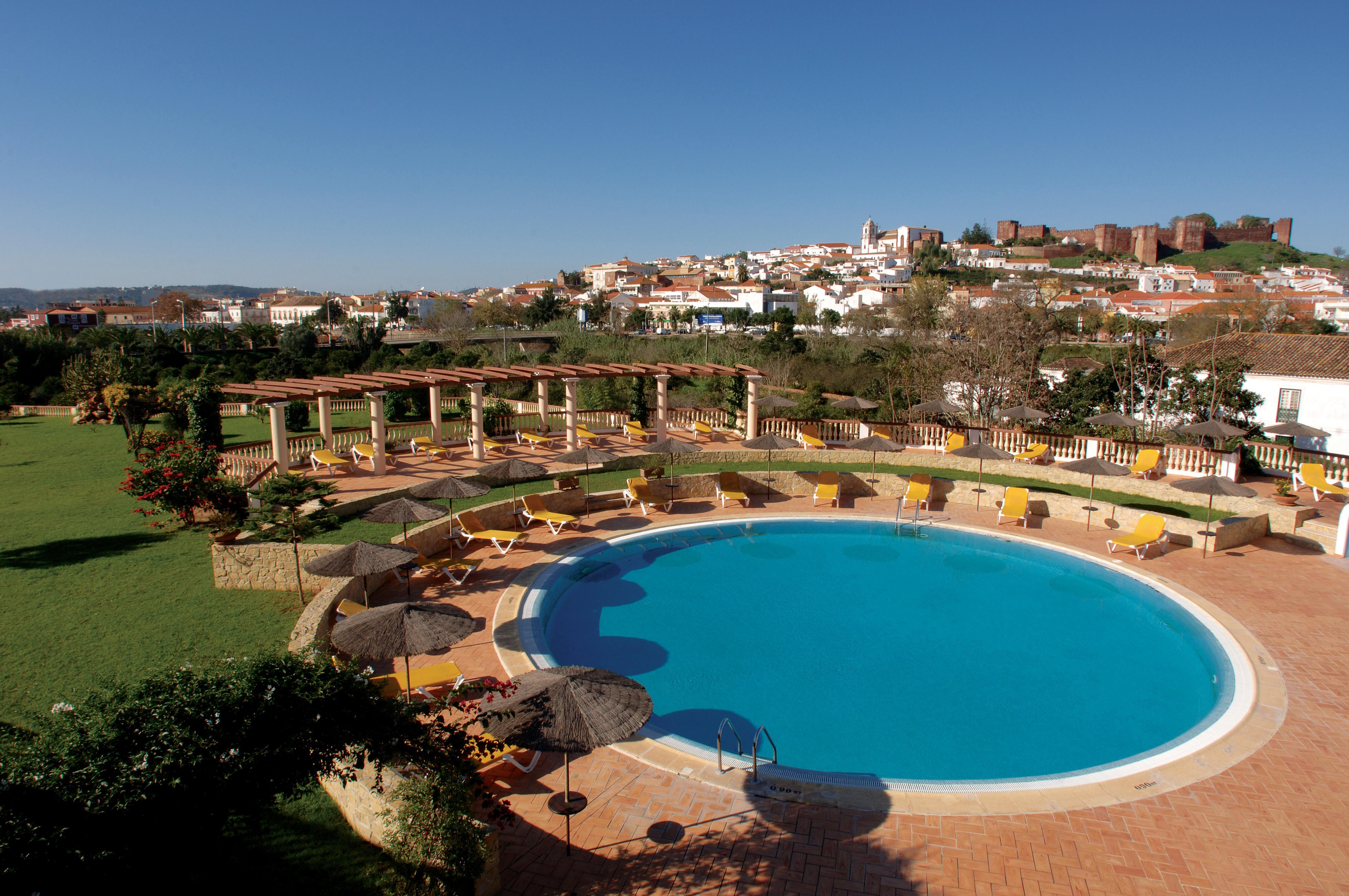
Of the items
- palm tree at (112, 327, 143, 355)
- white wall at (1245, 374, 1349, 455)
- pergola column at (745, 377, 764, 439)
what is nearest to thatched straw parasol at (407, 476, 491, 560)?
pergola column at (745, 377, 764, 439)

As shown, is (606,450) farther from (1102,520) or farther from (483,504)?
(1102,520)

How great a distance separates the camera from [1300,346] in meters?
26.8

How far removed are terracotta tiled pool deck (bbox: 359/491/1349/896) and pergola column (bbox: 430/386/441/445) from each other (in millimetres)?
14624

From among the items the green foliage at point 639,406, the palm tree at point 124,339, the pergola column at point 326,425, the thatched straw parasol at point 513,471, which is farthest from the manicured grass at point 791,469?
the palm tree at point 124,339

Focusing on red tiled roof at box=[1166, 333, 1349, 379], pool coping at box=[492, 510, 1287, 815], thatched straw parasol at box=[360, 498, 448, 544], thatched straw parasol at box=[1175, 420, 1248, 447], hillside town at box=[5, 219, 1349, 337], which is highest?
hillside town at box=[5, 219, 1349, 337]

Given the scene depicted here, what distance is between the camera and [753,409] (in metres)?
21.9

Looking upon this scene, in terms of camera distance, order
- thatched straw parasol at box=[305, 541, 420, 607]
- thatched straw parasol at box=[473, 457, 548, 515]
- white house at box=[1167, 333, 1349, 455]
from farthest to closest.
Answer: white house at box=[1167, 333, 1349, 455] < thatched straw parasol at box=[473, 457, 548, 515] < thatched straw parasol at box=[305, 541, 420, 607]

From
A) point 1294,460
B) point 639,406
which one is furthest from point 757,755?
point 1294,460

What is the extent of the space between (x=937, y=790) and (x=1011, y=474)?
13635 mm

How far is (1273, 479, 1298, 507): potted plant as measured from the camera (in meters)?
15.6

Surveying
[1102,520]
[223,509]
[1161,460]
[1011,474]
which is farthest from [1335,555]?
[223,509]

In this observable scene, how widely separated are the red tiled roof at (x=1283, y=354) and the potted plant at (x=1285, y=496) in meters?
9.10

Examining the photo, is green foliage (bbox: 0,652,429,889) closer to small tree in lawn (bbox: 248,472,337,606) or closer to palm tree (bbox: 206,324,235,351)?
small tree in lawn (bbox: 248,472,337,606)

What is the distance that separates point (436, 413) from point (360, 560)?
11.7m
